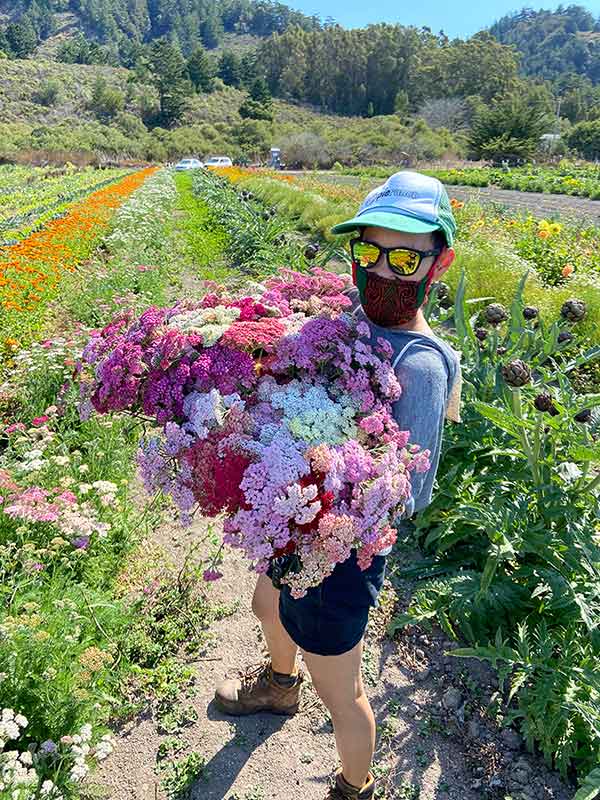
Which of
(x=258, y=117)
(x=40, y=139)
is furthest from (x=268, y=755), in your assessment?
(x=258, y=117)

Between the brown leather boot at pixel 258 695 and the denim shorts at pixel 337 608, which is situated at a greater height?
the denim shorts at pixel 337 608

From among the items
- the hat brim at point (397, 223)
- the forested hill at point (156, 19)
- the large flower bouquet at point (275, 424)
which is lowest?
the large flower bouquet at point (275, 424)

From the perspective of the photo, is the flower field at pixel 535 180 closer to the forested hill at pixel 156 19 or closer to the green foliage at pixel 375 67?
the green foliage at pixel 375 67

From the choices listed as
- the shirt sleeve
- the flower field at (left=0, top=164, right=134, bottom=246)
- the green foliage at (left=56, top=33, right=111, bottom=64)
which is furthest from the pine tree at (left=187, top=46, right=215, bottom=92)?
the shirt sleeve

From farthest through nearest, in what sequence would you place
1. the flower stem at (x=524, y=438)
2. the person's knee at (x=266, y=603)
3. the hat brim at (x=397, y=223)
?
the flower stem at (x=524, y=438) → the person's knee at (x=266, y=603) → the hat brim at (x=397, y=223)

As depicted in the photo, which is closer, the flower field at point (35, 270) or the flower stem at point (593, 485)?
the flower stem at point (593, 485)

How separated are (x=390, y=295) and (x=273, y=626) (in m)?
1.37

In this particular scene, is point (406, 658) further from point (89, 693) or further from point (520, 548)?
point (89, 693)

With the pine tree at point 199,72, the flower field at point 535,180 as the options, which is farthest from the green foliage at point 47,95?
the flower field at point 535,180

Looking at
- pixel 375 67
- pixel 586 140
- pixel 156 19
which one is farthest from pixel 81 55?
pixel 586 140

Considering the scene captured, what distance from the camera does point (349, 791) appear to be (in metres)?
1.94

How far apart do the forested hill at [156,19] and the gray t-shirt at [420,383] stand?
609 ft

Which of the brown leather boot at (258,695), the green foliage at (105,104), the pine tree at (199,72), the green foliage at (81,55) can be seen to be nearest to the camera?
the brown leather boot at (258,695)

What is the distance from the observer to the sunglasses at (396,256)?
148cm
